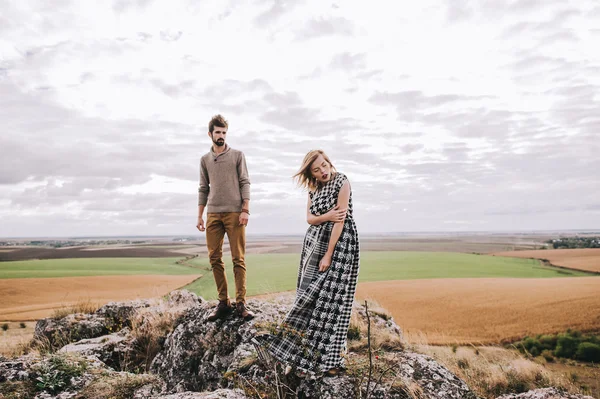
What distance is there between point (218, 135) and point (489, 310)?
22852mm

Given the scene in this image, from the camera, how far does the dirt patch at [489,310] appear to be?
1770 centimetres

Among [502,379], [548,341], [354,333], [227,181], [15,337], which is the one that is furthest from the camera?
[548,341]

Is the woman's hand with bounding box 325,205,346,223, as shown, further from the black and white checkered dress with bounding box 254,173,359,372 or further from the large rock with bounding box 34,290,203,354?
the large rock with bounding box 34,290,203,354

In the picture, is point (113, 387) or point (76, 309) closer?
point (113, 387)

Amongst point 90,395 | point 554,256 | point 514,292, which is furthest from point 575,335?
point 554,256

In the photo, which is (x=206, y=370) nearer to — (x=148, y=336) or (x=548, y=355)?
(x=148, y=336)

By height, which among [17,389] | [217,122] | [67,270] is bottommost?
[67,270]

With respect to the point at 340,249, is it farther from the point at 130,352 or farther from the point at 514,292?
the point at 514,292

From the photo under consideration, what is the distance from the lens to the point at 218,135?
5.37 meters

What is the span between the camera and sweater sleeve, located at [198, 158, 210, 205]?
5.80m

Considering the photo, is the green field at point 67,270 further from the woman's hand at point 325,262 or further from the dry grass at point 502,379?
the woman's hand at point 325,262

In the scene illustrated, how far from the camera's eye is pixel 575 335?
16.2 metres

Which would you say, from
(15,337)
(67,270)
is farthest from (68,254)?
(15,337)

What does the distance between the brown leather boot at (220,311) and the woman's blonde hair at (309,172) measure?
2.58m
